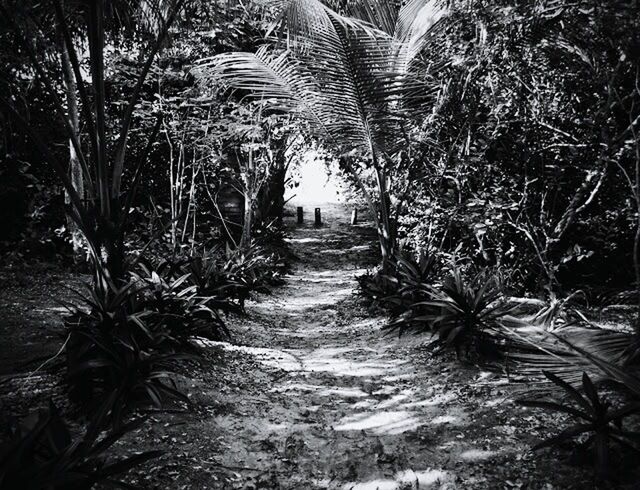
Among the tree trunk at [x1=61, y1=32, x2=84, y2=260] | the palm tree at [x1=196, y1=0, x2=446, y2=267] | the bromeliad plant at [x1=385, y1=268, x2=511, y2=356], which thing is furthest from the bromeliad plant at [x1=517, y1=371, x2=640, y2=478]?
the tree trunk at [x1=61, y1=32, x2=84, y2=260]

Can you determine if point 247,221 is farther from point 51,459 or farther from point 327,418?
point 51,459

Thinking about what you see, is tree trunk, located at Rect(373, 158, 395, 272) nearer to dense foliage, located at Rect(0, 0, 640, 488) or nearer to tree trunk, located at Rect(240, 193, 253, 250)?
dense foliage, located at Rect(0, 0, 640, 488)

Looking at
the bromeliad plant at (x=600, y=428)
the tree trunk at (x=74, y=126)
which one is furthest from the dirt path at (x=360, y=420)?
the tree trunk at (x=74, y=126)

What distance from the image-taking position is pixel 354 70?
158 inches

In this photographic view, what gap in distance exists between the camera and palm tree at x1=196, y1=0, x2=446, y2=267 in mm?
3740

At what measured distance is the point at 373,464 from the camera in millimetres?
2270

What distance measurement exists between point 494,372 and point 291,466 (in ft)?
5.47

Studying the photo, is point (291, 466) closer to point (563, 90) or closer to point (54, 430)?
point (54, 430)

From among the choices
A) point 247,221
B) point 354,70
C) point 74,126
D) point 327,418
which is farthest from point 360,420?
point 247,221

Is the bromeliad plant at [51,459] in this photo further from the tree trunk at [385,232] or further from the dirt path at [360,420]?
the tree trunk at [385,232]

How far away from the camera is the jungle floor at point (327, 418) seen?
209 centimetres

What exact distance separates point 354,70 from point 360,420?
307 cm

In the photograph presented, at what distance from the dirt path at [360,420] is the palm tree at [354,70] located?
2.32 m

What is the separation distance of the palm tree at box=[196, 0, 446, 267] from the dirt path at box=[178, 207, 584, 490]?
7.61 ft
